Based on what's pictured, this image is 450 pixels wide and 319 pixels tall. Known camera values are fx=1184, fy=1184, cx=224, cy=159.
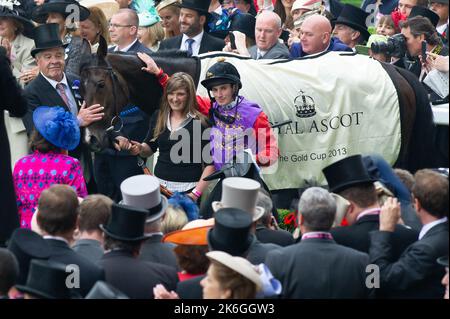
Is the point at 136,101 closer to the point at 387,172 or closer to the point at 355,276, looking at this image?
the point at 387,172

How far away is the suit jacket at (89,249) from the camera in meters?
6.82

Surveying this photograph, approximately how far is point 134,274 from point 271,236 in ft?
4.15

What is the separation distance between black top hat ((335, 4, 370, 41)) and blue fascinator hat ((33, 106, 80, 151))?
399 centimetres

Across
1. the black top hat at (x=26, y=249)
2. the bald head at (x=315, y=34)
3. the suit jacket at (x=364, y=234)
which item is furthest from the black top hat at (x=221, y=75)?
the black top hat at (x=26, y=249)

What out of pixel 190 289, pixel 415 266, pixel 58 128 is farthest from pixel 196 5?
pixel 190 289

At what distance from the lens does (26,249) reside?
6.49 metres

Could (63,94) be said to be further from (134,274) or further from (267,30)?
(134,274)

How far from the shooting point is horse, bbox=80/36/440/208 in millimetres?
9922

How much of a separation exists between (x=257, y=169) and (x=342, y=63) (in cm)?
206

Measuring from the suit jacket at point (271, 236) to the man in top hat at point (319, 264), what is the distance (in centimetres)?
76

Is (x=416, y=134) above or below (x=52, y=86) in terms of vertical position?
below

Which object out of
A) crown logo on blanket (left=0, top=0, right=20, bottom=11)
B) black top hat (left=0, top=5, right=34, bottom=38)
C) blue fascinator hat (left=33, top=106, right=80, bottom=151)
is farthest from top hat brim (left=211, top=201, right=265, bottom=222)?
crown logo on blanket (left=0, top=0, right=20, bottom=11)
